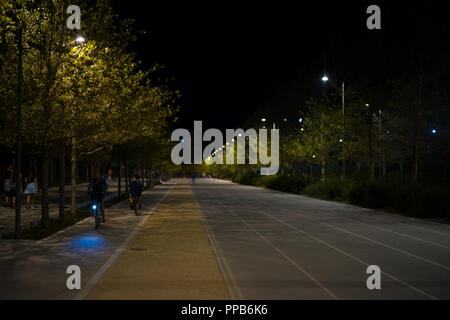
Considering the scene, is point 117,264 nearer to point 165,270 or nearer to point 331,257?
point 165,270

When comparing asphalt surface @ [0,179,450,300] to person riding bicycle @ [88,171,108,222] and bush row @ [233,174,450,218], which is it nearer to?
person riding bicycle @ [88,171,108,222]

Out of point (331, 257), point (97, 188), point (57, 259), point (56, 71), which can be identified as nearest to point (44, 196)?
point (97, 188)

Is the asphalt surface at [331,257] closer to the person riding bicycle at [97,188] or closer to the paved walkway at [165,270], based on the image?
the paved walkway at [165,270]

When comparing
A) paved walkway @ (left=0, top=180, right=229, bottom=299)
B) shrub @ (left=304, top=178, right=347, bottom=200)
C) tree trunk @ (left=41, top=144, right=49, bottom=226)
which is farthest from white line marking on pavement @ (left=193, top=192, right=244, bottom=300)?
shrub @ (left=304, top=178, right=347, bottom=200)

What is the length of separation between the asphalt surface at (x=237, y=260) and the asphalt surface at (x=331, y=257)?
2 cm

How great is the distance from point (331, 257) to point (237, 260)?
2.00 metres

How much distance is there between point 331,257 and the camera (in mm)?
11219

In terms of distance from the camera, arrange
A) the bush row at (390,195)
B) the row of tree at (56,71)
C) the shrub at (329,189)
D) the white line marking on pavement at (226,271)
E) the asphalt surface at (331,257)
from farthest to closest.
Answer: the shrub at (329,189) → the bush row at (390,195) → the row of tree at (56,71) → the asphalt surface at (331,257) → the white line marking on pavement at (226,271)

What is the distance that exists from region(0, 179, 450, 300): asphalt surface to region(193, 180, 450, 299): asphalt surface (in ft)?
0.06

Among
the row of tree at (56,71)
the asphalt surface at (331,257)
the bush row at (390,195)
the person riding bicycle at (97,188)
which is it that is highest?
the row of tree at (56,71)

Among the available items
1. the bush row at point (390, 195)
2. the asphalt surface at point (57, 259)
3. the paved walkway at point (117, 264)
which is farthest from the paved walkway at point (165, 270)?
the bush row at point (390, 195)

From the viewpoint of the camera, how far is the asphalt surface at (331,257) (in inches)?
316

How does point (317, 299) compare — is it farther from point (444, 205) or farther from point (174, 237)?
point (444, 205)

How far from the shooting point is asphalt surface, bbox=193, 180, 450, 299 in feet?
26.3
